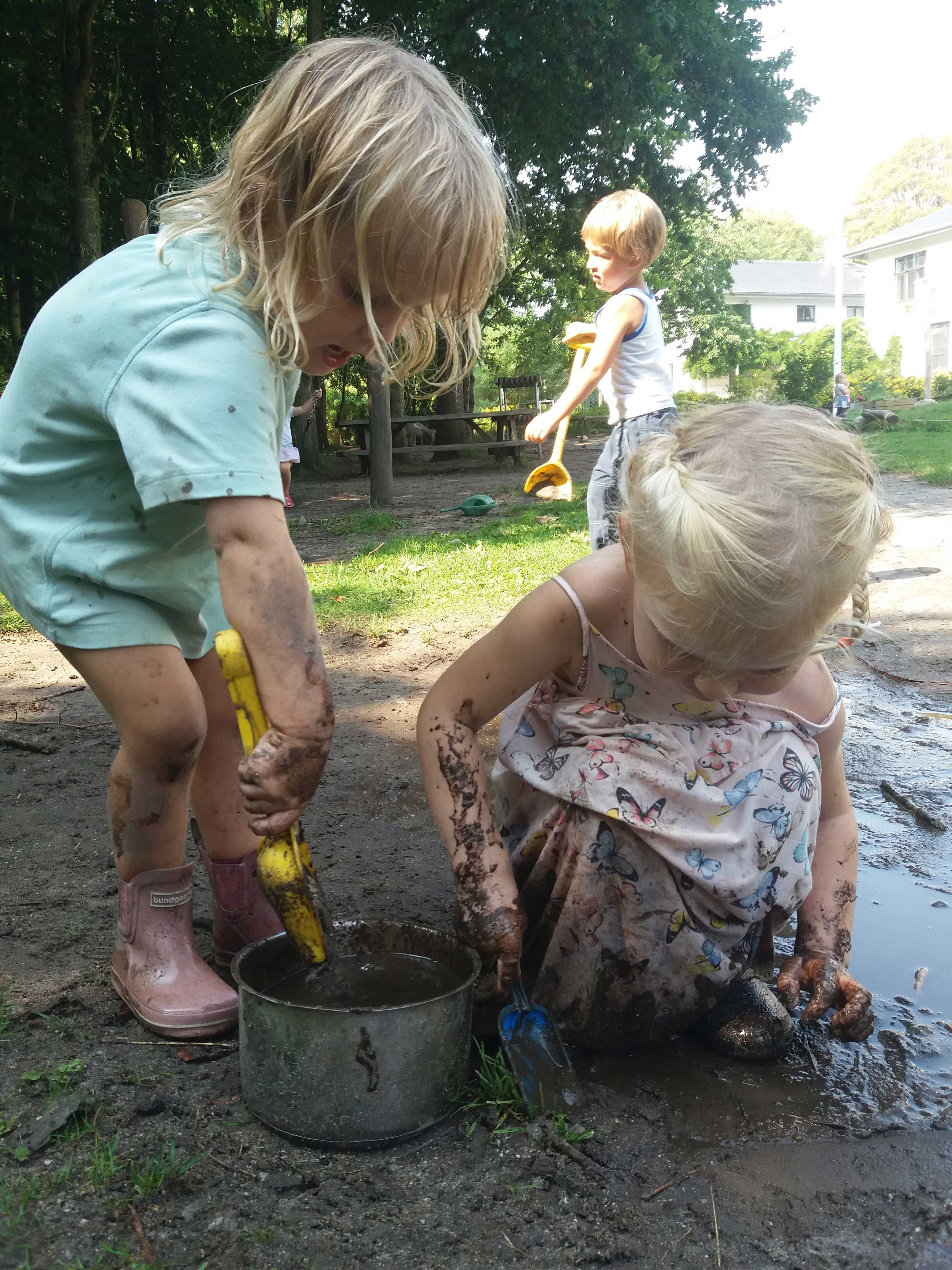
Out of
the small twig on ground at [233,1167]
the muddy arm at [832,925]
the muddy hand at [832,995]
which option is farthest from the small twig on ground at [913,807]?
the small twig on ground at [233,1167]

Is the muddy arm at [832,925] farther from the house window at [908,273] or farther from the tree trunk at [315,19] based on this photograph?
the house window at [908,273]

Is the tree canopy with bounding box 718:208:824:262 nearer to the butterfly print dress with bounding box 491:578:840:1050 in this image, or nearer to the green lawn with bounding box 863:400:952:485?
the green lawn with bounding box 863:400:952:485

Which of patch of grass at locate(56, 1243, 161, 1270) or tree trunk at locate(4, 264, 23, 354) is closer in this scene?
patch of grass at locate(56, 1243, 161, 1270)

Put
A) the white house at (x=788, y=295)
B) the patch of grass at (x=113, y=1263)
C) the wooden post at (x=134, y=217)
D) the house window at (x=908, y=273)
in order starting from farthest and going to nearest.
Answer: the white house at (x=788, y=295) → the house window at (x=908, y=273) → the wooden post at (x=134, y=217) → the patch of grass at (x=113, y=1263)

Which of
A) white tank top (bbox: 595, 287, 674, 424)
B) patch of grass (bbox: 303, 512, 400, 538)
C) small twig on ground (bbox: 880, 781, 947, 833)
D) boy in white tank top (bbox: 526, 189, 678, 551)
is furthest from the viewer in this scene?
patch of grass (bbox: 303, 512, 400, 538)

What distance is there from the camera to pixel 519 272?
1983cm

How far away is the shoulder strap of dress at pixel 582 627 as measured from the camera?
5.65 feet

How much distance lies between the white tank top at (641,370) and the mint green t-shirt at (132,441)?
2791 mm

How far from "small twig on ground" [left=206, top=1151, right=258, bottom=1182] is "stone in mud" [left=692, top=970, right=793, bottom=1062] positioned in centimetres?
75

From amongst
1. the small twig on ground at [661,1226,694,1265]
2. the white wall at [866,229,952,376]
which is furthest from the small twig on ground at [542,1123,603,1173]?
the white wall at [866,229,952,376]

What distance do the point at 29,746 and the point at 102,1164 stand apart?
193cm

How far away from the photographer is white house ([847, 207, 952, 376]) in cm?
3728

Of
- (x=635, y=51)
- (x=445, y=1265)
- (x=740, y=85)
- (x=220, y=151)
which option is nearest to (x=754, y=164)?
(x=740, y=85)

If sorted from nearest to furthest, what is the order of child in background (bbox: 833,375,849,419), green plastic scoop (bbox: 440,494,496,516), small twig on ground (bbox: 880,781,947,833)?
small twig on ground (bbox: 880,781,947,833) → green plastic scoop (bbox: 440,494,496,516) → child in background (bbox: 833,375,849,419)
